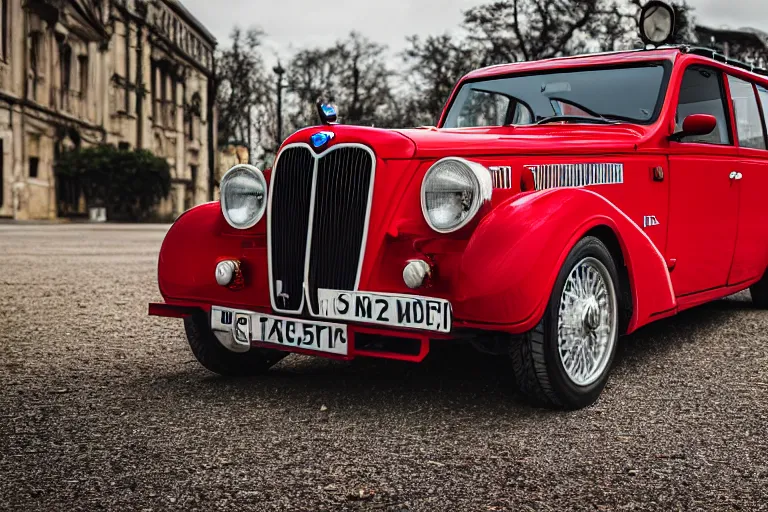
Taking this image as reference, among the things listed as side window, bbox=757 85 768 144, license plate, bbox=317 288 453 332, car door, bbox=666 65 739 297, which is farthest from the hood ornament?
side window, bbox=757 85 768 144

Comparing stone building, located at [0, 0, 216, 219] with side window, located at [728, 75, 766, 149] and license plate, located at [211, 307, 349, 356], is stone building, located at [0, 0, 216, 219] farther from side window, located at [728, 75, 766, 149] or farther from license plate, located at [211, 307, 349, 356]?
license plate, located at [211, 307, 349, 356]

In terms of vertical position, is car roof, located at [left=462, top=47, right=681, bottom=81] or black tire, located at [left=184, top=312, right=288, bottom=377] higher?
car roof, located at [left=462, top=47, right=681, bottom=81]

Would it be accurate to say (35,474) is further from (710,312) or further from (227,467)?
(710,312)

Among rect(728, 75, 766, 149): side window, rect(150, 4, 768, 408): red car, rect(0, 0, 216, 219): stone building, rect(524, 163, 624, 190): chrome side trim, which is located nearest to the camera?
rect(150, 4, 768, 408): red car

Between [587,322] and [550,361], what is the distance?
37 centimetres

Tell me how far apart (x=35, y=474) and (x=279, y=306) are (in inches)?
52.1


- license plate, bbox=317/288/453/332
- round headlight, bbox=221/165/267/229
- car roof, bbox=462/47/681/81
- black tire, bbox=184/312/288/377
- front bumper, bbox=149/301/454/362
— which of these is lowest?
black tire, bbox=184/312/288/377

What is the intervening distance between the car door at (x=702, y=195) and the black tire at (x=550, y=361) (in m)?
1.22

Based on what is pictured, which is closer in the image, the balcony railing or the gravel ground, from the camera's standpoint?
the gravel ground

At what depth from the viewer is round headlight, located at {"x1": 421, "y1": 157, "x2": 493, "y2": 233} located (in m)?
3.67

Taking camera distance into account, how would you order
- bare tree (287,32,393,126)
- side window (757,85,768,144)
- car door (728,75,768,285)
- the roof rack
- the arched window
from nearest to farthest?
the roof rack, car door (728,75,768,285), side window (757,85,768,144), the arched window, bare tree (287,32,393,126)

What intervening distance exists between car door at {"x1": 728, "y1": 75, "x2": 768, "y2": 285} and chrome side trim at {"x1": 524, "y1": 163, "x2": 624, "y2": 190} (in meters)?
1.79

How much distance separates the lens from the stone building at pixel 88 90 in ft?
95.6

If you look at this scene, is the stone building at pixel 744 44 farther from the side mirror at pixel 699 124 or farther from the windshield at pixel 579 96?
the side mirror at pixel 699 124
